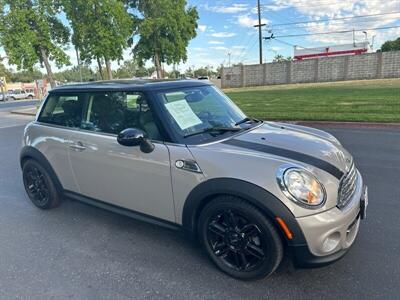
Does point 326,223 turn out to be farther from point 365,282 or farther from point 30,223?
point 30,223

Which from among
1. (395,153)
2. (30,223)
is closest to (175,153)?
(30,223)

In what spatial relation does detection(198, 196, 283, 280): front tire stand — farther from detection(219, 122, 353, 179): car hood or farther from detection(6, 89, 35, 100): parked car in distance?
detection(6, 89, 35, 100): parked car in distance

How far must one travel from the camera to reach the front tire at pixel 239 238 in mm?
2402

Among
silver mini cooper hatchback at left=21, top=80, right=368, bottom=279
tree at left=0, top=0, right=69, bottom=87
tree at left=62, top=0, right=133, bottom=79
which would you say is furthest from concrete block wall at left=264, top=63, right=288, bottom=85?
silver mini cooper hatchback at left=21, top=80, right=368, bottom=279

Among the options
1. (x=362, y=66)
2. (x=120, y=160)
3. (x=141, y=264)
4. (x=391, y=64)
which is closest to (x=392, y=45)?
(x=391, y=64)

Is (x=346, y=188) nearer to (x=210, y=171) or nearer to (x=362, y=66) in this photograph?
(x=210, y=171)

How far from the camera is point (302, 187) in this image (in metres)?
2.31

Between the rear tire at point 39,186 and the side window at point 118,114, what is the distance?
106cm

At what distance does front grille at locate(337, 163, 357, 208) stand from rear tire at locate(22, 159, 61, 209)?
3.23 metres

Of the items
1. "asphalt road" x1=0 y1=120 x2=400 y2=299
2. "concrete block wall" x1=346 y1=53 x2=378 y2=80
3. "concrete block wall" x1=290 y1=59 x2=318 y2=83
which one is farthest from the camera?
"concrete block wall" x1=290 y1=59 x2=318 y2=83

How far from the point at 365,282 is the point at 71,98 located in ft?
11.1

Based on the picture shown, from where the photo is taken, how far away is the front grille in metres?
2.42

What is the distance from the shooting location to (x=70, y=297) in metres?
2.54

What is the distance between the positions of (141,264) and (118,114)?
144cm
